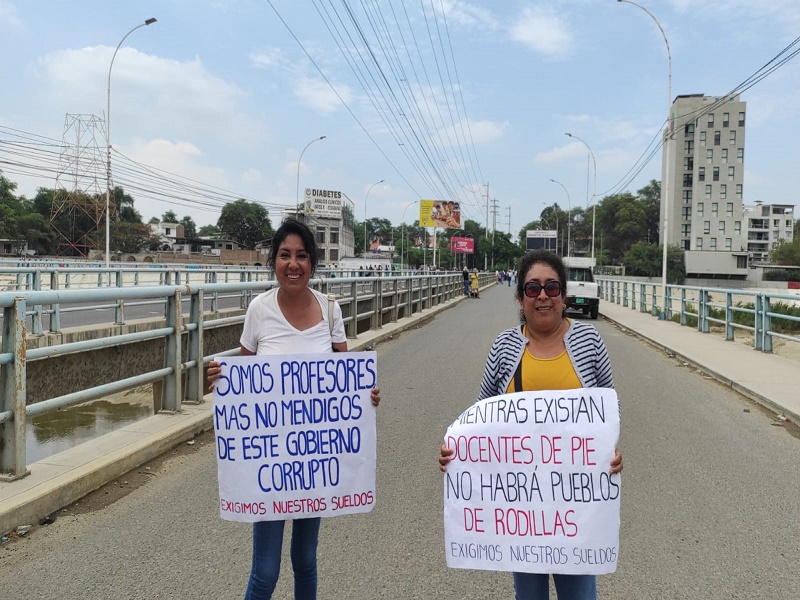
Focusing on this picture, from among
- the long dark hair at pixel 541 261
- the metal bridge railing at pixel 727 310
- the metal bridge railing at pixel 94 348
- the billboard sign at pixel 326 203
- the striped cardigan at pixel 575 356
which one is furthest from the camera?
the billboard sign at pixel 326 203

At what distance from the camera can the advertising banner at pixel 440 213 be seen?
218 feet

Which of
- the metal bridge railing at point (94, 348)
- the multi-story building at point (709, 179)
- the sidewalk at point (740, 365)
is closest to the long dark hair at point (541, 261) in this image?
the metal bridge railing at point (94, 348)

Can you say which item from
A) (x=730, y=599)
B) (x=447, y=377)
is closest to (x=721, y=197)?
(x=447, y=377)

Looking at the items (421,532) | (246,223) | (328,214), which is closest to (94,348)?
(421,532)

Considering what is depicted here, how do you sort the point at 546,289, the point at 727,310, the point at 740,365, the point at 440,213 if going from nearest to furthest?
1. the point at 546,289
2. the point at 740,365
3. the point at 727,310
4. the point at 440,213

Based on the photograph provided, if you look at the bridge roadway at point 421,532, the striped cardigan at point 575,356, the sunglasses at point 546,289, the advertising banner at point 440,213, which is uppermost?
the advertising banner at point 440,213

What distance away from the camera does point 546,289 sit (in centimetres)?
268

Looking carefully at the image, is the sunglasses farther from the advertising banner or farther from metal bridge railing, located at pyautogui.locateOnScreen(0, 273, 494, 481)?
the advertising banner

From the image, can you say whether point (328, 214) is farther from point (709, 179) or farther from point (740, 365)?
point (740, 365)

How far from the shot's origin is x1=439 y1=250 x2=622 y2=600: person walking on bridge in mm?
2592

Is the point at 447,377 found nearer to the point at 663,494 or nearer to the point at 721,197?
the point at 663,494

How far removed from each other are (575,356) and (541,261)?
432mm

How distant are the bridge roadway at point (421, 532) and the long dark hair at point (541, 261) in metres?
1.72

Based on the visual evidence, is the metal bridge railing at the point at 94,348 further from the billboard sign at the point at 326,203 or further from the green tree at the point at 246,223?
the green tree at the point at 246,223
